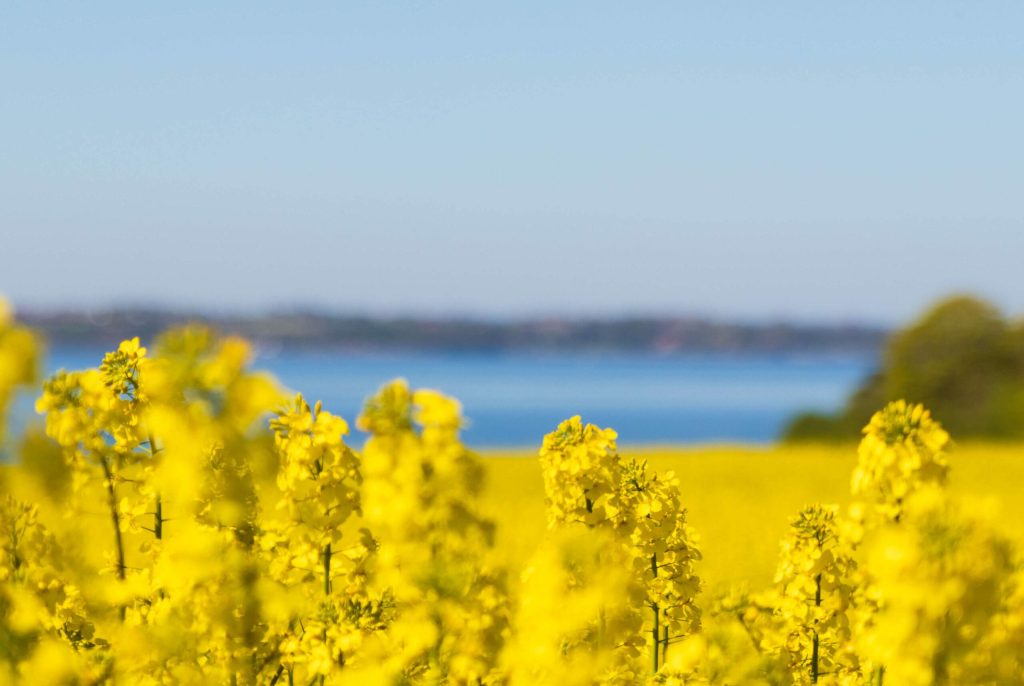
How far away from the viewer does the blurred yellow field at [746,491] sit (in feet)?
37.4

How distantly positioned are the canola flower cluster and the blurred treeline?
30.3 meters

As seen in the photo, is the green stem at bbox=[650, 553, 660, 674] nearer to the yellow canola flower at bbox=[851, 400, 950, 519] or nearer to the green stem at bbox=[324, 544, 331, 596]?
the yellow canola flower at bbox=[851, 400, 950, 519]

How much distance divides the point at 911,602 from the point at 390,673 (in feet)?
5.24

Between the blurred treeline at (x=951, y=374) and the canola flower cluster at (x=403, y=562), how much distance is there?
30316mm

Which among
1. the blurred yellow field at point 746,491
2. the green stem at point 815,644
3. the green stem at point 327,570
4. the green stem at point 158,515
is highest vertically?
the blurred yellow field at point 746,491

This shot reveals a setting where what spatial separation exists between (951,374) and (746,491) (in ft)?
63.0

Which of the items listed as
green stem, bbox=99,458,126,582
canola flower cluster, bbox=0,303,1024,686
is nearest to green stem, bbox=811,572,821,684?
canola flower cluster, bbox=0,303,1024,686

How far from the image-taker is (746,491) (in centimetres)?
1850

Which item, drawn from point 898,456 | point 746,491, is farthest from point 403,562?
point 746,491

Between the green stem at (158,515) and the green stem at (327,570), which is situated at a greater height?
the green stem at (158,515)

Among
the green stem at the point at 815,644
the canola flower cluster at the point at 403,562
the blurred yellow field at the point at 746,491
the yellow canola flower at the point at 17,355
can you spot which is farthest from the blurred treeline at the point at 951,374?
the yellow canola flower at the point at 17,355

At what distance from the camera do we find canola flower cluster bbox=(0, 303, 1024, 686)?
344cm

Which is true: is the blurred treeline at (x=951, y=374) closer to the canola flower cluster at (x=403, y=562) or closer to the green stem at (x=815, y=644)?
the green stem at (x=815, y=644)

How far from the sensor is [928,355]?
35.6m
